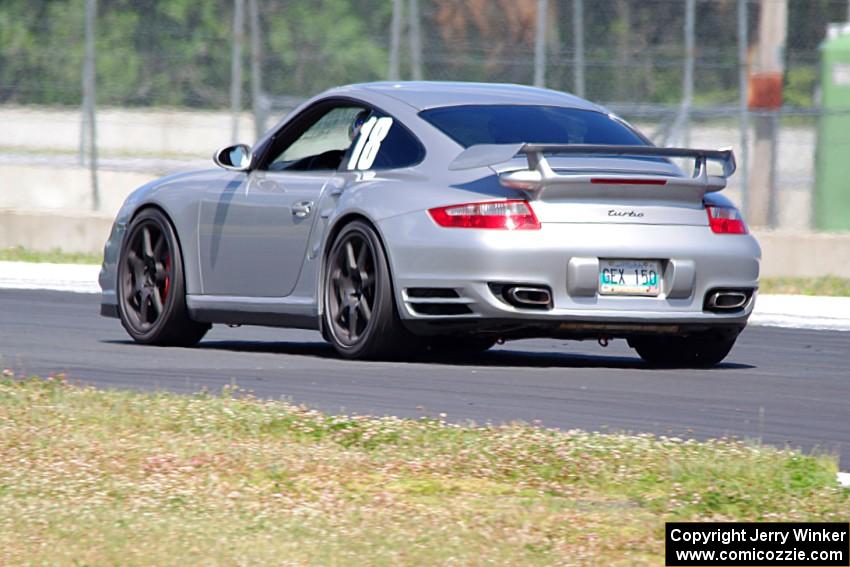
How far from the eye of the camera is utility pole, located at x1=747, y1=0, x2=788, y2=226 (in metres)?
18.9

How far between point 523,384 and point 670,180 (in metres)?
1.35

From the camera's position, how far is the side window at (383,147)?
10180mm

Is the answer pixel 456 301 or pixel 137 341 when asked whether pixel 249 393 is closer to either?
pixel 456 301

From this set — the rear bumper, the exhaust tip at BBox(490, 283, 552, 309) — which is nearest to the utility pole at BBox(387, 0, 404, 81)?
the rear bumper

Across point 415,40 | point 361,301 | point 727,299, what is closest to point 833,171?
point 415,40

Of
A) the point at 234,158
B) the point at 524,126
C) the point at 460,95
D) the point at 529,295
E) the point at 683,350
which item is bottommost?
the point at 683,350

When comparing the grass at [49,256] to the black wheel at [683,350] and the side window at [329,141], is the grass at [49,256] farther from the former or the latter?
the black wheel at [683,350]

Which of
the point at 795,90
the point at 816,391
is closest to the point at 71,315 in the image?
the point at 816,391

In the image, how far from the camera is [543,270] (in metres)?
9.57

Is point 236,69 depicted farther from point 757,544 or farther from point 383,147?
point 757,544

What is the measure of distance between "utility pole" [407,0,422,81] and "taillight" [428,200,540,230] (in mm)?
10401

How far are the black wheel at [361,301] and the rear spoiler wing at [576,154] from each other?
0.61 meters

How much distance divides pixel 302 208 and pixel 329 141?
64 centimetres

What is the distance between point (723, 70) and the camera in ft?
64.0
